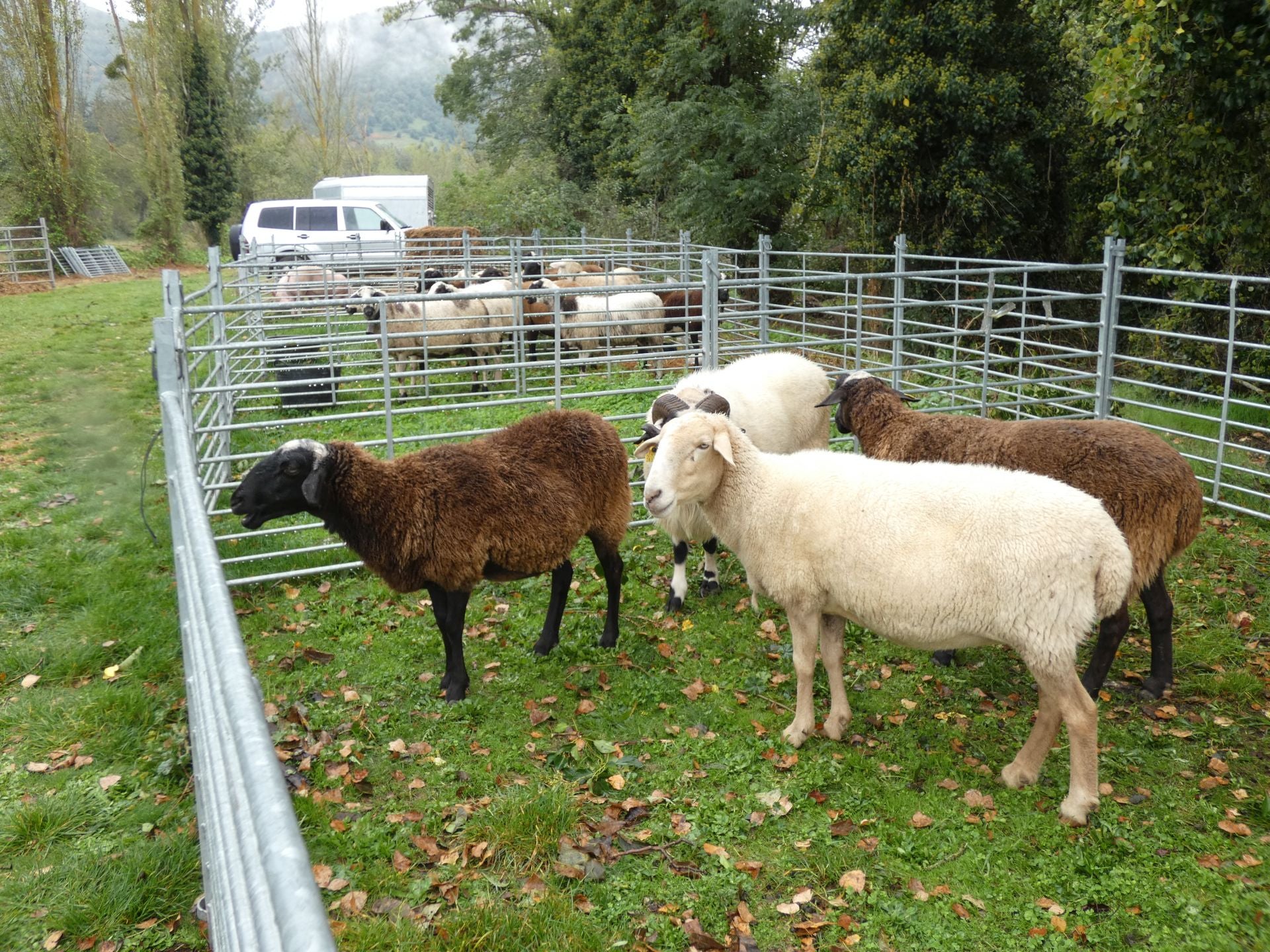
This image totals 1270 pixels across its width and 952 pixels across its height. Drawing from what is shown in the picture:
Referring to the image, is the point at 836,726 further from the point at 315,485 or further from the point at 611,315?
the point at 611,315

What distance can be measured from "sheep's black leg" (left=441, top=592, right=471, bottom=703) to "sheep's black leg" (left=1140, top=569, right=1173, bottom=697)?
12.8 ft

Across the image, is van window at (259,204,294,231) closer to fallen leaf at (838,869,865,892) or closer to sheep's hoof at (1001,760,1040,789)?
sheep's hoof at (1001,760,1040,789)

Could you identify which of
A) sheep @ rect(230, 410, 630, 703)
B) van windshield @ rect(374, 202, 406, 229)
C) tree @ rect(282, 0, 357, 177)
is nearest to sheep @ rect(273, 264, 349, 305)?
van windshield @ rect(374, 202, 406, 229)

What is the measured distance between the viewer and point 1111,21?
366 inches

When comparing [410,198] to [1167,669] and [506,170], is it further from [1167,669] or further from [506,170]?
[1167,669]

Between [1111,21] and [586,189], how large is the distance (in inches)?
822

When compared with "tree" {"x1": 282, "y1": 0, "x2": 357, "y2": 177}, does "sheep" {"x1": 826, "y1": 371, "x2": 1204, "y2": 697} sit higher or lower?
lower

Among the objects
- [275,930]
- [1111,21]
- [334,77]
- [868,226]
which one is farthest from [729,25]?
[334,77]

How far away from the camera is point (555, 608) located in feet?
19.0

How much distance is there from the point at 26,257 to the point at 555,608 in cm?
2812

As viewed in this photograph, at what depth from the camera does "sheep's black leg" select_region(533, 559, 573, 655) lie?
18.9ft

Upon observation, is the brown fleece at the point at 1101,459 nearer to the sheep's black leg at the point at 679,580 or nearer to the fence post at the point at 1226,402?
the sheep's black leg at the point at 679,580

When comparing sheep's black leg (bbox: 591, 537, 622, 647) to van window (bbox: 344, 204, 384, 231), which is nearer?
sheep's black leg (bbox: 591, 537, 622, 647)

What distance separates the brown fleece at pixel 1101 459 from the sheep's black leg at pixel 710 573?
136cm
